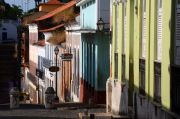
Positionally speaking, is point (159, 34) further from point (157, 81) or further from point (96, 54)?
point (96, 54)

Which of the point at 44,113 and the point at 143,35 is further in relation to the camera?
the point at 44,113

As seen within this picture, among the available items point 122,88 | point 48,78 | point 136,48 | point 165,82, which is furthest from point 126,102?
point 48,78

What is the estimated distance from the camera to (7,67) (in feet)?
258

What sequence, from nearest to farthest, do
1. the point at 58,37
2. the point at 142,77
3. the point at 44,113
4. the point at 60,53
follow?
the point at 142,77, the point at 44,113, the point at 58,37, the point at 60,53

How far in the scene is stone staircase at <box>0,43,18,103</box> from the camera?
6827 centimetres

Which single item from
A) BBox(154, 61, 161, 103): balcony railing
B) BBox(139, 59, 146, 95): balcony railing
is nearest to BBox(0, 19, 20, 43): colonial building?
BBox(139, 59, 146, 95): balcony railing

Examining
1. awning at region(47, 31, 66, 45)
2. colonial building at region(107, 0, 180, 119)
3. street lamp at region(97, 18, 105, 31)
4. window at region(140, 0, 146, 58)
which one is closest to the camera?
colonial building at region(107, 0, 180, 119)

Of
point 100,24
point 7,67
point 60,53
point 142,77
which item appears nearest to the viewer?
point 142,77

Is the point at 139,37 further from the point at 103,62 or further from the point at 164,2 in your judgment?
the point at 103,62

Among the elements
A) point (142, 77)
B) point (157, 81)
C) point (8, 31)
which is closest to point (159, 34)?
point (157, 81)

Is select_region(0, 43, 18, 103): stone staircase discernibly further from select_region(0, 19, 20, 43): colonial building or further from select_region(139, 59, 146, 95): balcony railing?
select_region(139, 59, 146, 95): balcony railing

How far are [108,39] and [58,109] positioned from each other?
12.3 feet

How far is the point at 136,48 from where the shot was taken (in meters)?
18.2

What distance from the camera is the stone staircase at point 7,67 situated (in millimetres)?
68269
